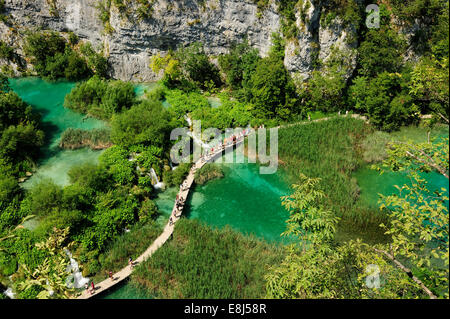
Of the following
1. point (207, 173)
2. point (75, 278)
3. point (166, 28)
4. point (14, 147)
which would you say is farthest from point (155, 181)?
point (166, 28)

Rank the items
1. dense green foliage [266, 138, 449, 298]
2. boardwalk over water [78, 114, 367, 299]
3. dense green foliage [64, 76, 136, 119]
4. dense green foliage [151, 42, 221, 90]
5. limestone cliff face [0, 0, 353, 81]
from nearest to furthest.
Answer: dense green foliage [266, 138, 449, 298] < boardwalk over water [78, 114, 367, 299] < dense green foliage [64, 76, 136, 119] < limestone cliff face [0, 0, 353, 81] < dense green foliage [151, 42, 221, 90]

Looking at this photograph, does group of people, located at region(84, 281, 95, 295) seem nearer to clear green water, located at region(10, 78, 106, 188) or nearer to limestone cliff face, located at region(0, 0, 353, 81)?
clear green water, located at region(10, 78, 106, 188)

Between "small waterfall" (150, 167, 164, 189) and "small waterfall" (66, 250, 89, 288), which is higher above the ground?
"small waterfall" (150, 167, 164, 189)

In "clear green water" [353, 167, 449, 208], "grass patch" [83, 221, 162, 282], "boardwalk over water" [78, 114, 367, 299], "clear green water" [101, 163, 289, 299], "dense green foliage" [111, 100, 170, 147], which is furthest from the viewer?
"dense green foliage" [111, 100, 170, 147]

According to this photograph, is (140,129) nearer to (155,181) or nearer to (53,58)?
(155,181)

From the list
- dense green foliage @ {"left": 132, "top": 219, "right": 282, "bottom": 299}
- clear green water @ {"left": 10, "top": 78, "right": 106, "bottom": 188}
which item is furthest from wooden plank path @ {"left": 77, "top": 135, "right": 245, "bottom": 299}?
clear green water @ {"left": 10, "top": 78, "right": 106, "bottom": 188}

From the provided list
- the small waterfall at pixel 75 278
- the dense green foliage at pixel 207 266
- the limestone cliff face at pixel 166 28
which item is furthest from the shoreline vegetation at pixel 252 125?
the limestone cliff face at pixel 166 28
